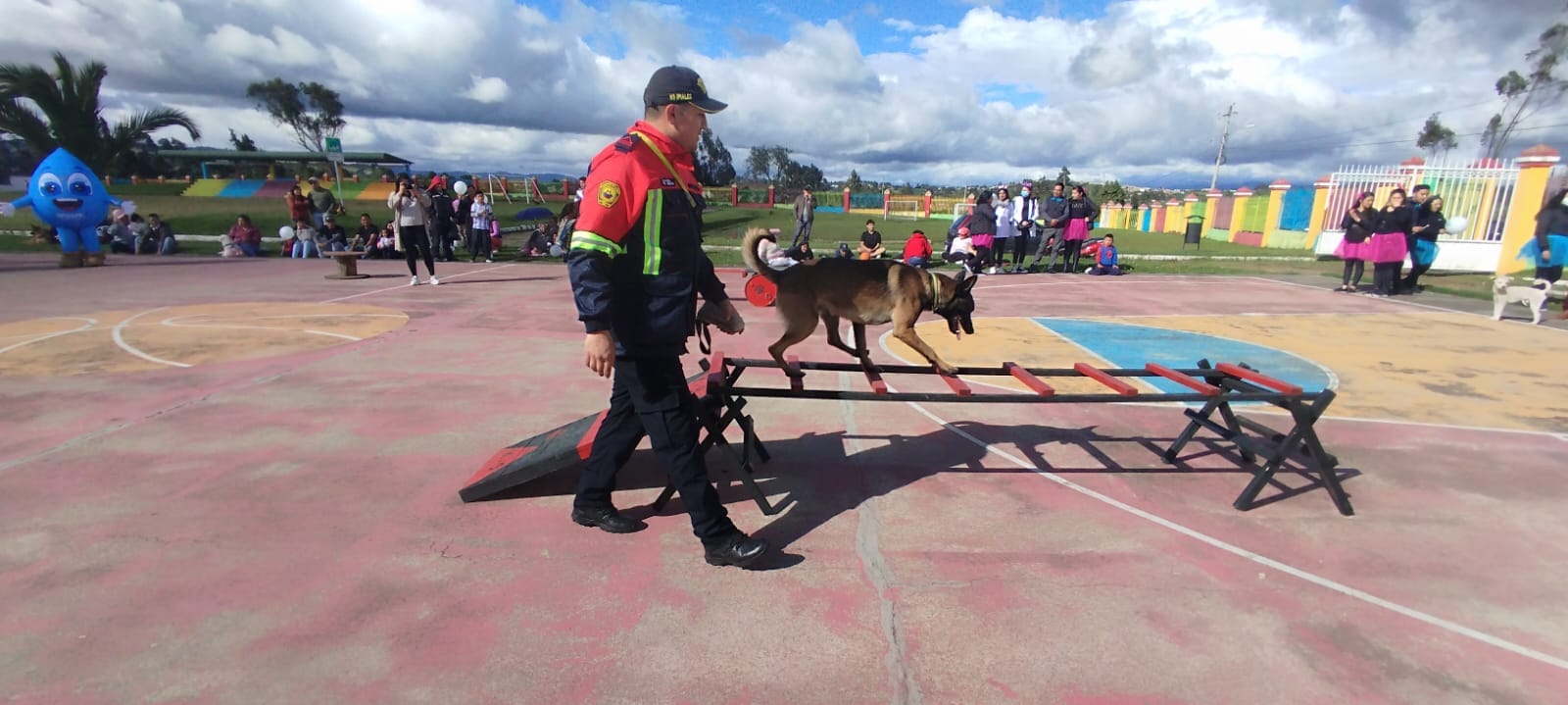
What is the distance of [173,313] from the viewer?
31.6 ft

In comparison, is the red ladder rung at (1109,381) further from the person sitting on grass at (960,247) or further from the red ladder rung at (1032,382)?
the person sitting on grass at (960,247)

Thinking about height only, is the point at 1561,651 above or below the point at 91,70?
below

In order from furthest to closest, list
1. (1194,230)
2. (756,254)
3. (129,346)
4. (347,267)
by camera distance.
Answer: (1194,230) < (347,267) < (129,346) < (756,254)

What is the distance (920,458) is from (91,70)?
34492mm

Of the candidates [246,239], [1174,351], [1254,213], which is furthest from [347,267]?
[1254,213]

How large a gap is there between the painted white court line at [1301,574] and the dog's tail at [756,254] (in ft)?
6.90

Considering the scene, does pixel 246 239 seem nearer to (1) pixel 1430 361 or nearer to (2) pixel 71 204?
(2) pixel 71 204

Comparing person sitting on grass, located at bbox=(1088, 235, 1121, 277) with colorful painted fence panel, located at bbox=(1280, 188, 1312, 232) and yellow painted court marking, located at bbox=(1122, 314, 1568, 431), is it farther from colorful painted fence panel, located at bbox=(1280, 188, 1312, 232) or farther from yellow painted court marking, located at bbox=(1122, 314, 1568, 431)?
colorful painted fence panel, located at bbox=(1280, 188, 1312, 232)

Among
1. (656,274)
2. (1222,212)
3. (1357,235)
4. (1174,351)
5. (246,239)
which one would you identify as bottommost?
(1174,351)

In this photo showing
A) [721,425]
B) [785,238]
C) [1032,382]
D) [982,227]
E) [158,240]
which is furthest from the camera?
[785,238]

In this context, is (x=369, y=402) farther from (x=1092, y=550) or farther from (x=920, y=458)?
(x=1092, y=550)

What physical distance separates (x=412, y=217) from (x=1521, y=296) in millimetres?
18366

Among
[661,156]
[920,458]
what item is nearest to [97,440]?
[661,156]

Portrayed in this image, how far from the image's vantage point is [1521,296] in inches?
416
